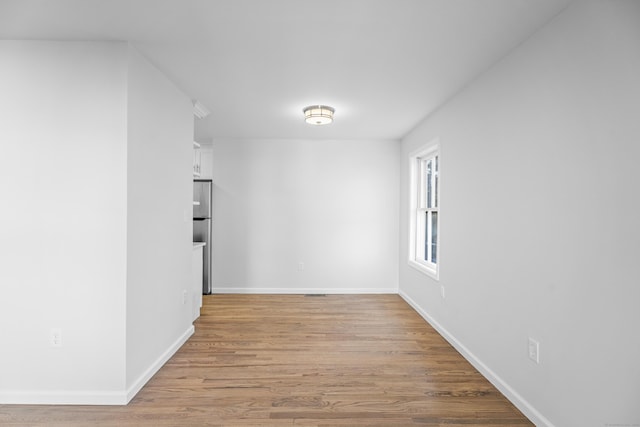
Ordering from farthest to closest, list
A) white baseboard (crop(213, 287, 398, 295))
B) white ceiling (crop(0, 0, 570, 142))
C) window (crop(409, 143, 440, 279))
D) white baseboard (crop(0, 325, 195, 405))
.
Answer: white baseboard (crop(213, 287, 398, 295)) → window (crop(409, 143, 440, 279)) → white baseboard (crop(0, 325, 195, 405)) → white ceiling (crop(0, 0, 570, 142))

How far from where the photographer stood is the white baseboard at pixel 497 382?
203cm

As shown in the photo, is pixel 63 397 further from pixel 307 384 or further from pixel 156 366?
pixel 307 384

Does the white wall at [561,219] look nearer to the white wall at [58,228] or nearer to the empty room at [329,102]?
the empty room at [329,102]

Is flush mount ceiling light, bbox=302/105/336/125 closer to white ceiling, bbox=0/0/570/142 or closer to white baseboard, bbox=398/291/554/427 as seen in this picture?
white ceiling, bbox=0/0/570/142

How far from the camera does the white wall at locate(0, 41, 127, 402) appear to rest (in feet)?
7.25

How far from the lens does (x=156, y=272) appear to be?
2.67m

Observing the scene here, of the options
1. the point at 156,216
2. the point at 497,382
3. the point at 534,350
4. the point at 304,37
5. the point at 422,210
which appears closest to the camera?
the point at 534,350

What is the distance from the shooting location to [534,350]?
208 cm

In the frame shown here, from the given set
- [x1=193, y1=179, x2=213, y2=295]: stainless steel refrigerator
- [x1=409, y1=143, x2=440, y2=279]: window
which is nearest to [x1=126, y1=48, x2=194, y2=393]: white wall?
[x1=193, y1=179, x2=213, y2=295]: stainless steel refrigerator

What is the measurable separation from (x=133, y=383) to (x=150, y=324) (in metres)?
0.41

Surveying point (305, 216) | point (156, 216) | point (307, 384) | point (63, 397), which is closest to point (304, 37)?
point (156, 216)

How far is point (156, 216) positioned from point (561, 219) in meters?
2.76

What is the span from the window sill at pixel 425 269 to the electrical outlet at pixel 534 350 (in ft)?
5.16

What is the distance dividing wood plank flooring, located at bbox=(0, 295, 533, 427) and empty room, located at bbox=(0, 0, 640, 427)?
0.02 m
